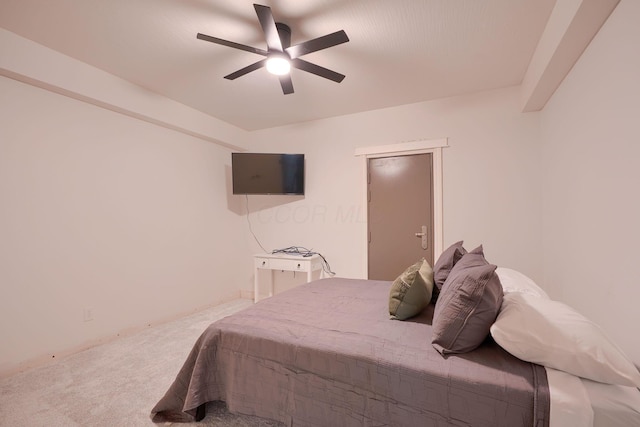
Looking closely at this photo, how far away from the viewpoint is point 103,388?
1949 mm

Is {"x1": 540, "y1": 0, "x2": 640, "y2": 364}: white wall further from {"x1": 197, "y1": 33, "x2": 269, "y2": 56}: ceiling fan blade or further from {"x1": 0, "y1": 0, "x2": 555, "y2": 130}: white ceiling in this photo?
{"x1": 197, "y1": 33, "x2": 269, "y2": 56}: ceiling fan blade

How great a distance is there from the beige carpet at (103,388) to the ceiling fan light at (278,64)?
7.65 ft

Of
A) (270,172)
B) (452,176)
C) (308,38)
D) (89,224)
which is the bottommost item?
(89,224)

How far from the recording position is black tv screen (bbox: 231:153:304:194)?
12.8 feet

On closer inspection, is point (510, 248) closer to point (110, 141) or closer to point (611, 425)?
point (611, 425)

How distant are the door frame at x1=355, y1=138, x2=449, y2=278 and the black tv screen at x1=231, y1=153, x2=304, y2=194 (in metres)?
0.90

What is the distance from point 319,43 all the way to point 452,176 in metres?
2.11

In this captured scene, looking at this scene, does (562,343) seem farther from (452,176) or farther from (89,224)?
(89,224)

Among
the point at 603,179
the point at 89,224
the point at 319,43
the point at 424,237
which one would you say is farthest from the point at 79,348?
the point at 603,179

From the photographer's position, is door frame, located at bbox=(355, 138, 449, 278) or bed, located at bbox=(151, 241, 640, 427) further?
door frame, located at bbox=(355, 138, 449, 278)

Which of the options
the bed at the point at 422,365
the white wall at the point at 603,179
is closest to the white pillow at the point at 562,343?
the bed at the point at 422,365

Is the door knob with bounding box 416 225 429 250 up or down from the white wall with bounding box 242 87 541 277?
down

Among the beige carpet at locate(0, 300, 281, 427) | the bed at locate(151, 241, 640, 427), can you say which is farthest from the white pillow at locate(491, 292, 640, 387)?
the beige carpet at locate(0, 300, 281, 427)

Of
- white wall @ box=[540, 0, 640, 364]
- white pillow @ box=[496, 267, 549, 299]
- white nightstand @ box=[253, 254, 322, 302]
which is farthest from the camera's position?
white nightstand @ box=[253, 254, 322, 302]
